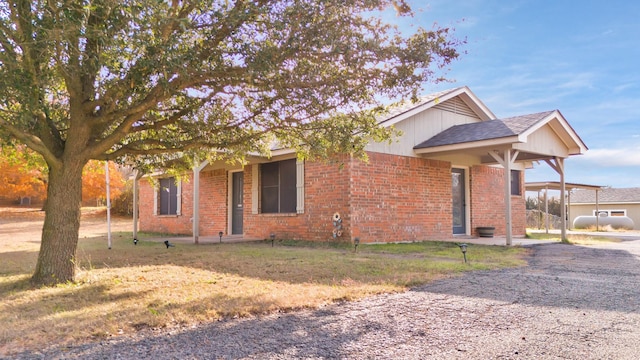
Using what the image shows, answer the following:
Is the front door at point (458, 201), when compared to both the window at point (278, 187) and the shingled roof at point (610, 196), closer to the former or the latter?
the window at point (278, 187)

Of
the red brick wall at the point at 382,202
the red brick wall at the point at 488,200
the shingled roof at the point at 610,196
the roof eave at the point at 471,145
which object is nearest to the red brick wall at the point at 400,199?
the red brick wall at the point at 382,202

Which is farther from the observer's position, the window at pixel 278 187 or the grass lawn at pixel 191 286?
the window at pixel 278 187

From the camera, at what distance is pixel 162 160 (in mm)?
8766

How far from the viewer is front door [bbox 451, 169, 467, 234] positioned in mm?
13961

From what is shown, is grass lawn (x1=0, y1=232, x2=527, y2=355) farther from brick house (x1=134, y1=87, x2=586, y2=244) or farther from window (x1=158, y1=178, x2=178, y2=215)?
window (x1=158, y1=178, x2=178, y2=215)

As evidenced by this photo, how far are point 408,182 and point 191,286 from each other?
25.6 ft

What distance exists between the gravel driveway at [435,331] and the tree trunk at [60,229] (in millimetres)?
3040

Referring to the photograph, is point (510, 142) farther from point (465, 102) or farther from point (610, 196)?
point (610, 196)

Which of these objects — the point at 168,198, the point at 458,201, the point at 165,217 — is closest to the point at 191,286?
the point at 458,201

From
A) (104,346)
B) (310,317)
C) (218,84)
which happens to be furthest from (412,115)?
(104,346)

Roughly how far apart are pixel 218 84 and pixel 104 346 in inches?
149

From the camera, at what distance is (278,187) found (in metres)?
13.4

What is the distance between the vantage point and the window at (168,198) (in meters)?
18.0

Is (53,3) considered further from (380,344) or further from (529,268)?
(529,268)
